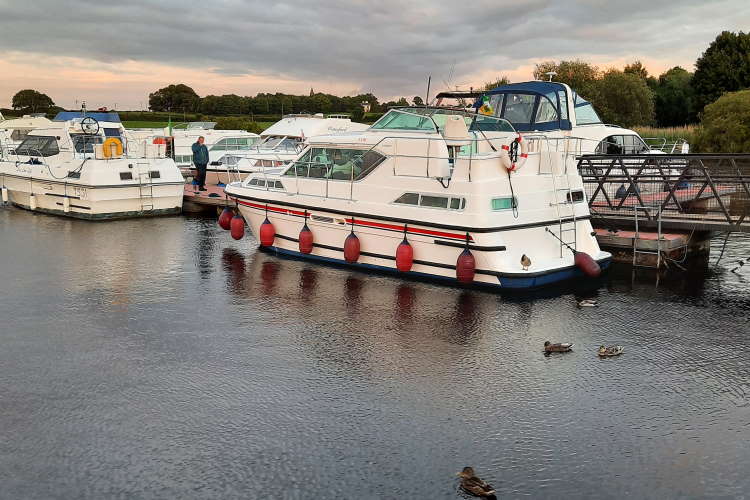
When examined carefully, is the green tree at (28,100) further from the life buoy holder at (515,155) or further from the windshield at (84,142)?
the life buoy holder at (515,155)

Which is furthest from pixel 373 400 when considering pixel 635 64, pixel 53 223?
pixel 635 64

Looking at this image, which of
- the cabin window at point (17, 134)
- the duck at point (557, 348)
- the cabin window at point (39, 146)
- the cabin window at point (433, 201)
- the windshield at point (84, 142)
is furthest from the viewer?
the cabin window at point (17, 134)

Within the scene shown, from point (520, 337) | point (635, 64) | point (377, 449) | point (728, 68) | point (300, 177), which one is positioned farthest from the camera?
point (635, 64)

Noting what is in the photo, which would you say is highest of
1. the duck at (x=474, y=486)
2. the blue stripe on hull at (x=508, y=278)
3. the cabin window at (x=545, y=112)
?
the cabin window at (x=545, y=112)

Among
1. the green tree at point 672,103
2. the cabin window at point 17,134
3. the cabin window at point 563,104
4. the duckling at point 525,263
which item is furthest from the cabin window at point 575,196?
the green tree at point 672,103

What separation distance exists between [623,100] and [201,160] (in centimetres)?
3545

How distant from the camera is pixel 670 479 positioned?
595 centimetres

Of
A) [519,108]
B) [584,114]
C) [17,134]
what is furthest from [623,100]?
[17,134]

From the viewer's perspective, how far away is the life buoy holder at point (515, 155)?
469 inches

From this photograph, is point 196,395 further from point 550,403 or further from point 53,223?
point 53,223

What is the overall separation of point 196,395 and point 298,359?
1.51 metres

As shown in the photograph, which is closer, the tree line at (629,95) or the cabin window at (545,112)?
the cabin window at (545,112)

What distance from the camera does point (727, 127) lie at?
32969 mm

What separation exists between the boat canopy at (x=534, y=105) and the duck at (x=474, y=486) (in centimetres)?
1304
